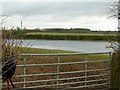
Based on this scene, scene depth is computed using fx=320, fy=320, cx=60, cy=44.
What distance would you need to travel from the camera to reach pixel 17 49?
5.51 metres

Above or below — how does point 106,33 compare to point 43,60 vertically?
above

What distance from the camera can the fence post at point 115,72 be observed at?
762 cm

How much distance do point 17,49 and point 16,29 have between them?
641mm

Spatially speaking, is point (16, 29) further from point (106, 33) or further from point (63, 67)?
point (63, 67)

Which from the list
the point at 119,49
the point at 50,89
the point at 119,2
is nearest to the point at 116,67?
the point at 119,49

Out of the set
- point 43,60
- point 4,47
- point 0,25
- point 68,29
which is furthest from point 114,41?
point 43,60

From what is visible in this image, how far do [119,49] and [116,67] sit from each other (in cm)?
112

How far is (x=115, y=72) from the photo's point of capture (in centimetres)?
785

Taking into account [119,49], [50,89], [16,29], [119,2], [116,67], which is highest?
[119,2]

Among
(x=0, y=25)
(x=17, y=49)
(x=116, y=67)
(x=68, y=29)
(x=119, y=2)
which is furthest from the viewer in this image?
(x=68, y=29)

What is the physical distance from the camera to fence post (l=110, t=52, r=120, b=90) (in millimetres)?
7621

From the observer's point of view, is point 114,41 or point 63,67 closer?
point 114,41

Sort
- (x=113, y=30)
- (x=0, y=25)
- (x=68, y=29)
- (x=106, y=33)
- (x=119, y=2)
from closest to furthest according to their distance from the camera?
(x=0, y=25)
(x=119, y=2)
(x=113, y=30)
(x=106, y=33)
(x=68, y=29)

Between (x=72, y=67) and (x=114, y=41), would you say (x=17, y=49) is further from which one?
(x=72, y=67)
